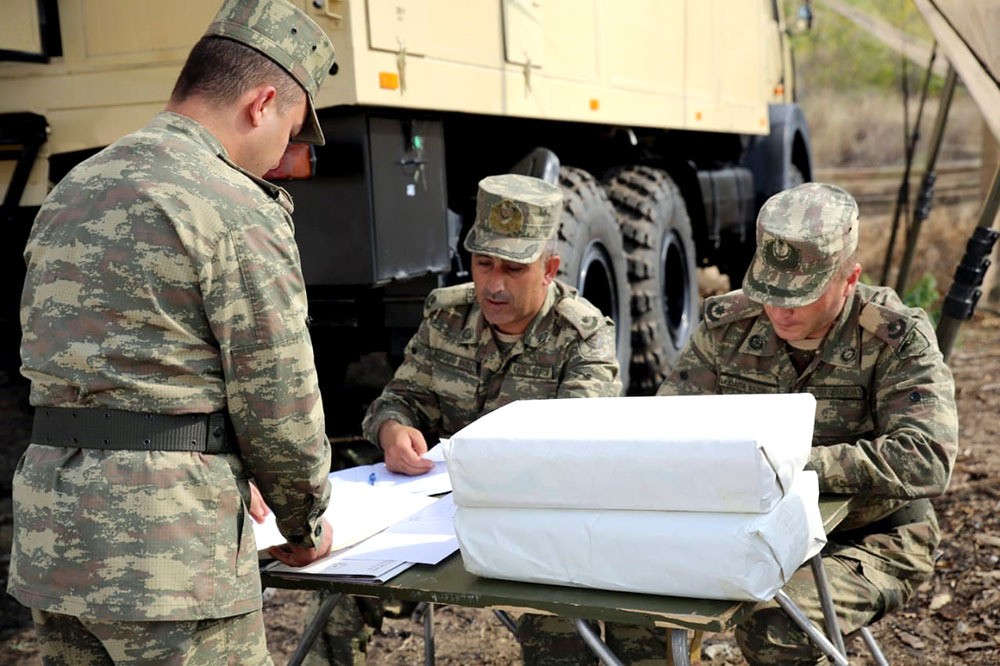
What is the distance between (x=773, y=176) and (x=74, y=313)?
643cm

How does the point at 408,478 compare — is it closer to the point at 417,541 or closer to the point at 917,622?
the point at 417,541

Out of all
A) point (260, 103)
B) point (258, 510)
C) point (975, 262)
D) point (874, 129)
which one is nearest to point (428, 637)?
point (258, 510)

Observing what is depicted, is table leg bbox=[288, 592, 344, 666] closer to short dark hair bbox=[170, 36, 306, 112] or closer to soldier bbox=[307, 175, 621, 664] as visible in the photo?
soldier bbox=[307, 175, 621, 664]

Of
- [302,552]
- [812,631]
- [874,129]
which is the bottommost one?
[874,129]

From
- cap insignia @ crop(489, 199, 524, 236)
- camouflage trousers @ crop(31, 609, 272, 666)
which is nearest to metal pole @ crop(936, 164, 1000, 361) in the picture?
cap insignia @ crop(489, 199, 524, 236)

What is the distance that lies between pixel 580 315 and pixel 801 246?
639 mm

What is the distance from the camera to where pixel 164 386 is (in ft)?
5.75

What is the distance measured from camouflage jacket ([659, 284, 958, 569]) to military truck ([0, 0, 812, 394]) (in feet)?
3.60

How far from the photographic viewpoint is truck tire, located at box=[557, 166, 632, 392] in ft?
15.0

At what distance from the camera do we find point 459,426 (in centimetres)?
308

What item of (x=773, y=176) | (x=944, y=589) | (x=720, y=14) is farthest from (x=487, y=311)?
(x=773, y=176)

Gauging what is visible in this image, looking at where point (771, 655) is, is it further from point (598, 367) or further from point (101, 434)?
point (101, 434)

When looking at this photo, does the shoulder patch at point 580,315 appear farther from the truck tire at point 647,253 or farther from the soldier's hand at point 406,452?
the truck tire at point 647,253

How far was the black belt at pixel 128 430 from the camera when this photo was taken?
1.76 meters
